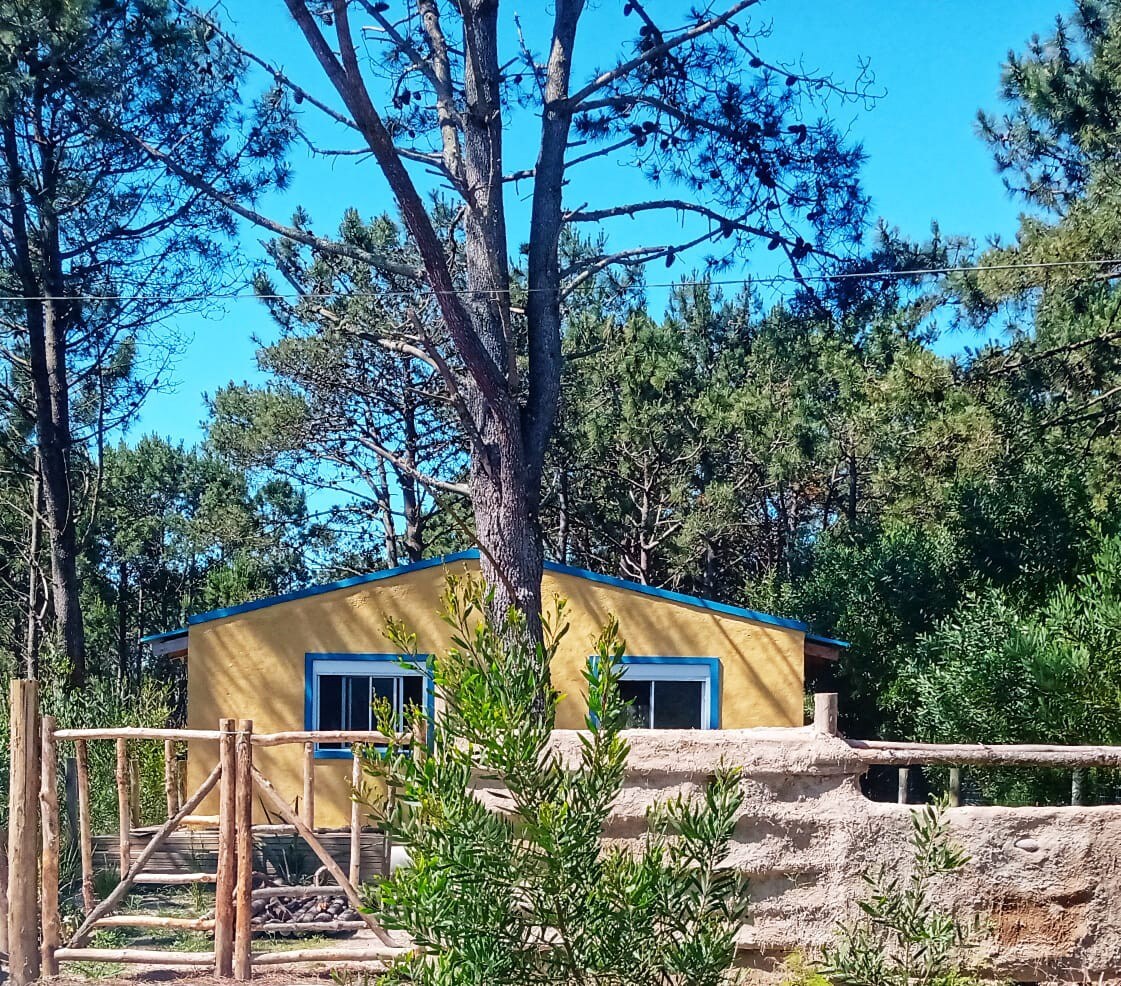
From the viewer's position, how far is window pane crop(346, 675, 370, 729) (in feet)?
42.3

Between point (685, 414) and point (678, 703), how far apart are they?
9.89 m

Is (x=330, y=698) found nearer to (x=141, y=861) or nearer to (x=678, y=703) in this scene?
(x=678, y=703)

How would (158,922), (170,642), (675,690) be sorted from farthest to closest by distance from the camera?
(170,642) < (675,690) < (158,922)

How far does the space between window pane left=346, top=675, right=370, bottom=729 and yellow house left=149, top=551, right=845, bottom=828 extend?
1 cm

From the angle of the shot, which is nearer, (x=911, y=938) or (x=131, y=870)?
(x=911, y=938)

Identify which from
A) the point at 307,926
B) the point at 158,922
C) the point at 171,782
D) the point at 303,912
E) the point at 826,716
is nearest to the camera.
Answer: the point at 826,716

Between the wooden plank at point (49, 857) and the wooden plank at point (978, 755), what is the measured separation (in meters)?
5.27

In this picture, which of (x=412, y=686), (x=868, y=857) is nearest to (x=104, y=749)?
(x=412, y=686)

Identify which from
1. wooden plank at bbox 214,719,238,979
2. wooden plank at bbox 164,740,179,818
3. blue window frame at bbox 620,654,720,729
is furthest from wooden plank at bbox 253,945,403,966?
blue window frame at bbox 620,654,720,729

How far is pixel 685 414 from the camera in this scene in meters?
22.3

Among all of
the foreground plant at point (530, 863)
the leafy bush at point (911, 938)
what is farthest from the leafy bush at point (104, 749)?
the leafy bush at point (911, 938)

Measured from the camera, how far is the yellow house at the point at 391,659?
12.7m

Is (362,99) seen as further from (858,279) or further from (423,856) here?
(423,856)

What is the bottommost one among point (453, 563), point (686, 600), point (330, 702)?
point (330, 702)
